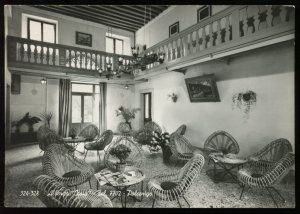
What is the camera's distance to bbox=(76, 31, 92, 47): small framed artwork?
8.83m

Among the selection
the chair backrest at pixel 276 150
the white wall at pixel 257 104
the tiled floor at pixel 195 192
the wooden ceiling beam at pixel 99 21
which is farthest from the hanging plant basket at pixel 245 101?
the wooden ceiling beam at pixel 99 21

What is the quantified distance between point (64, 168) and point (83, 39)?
24.3ft

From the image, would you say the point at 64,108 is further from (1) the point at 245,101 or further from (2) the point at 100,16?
(1) the point at 245,101

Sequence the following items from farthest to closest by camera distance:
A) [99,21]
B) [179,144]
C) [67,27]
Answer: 1. [99,21]
2. [67,27]
3. [179,144]

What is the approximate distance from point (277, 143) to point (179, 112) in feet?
12.6

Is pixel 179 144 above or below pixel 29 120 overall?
below

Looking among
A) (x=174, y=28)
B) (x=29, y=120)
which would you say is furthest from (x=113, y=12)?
(x=29, y=120)

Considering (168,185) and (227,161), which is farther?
(227,161)

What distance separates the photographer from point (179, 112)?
729cm

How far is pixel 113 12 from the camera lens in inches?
308

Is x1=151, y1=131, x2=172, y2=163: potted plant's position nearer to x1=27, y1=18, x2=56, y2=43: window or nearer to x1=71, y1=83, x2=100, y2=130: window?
x1=71, y1=83, x2=100, y2=130: window

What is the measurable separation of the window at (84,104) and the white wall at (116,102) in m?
0.63

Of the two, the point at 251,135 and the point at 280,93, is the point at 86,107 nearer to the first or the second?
the point at 251,135

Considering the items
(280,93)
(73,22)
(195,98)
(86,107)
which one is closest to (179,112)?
(195,98)
